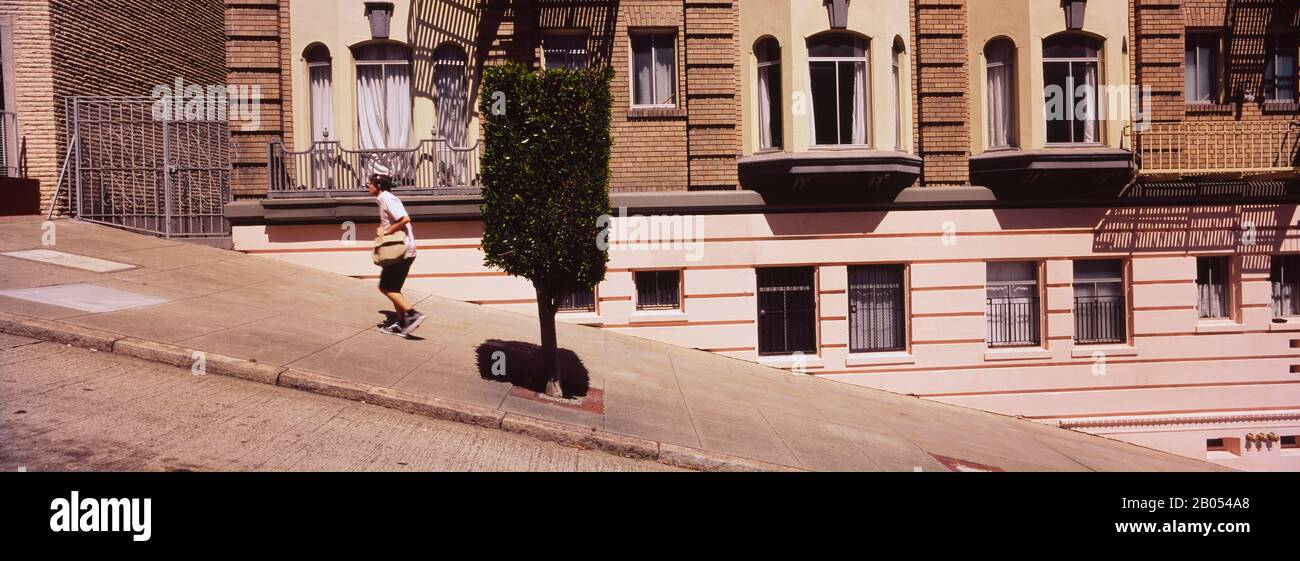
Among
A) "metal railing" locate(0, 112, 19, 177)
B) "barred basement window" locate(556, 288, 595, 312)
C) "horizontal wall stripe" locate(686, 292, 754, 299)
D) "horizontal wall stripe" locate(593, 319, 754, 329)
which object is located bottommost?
"horizontal wall stripe" locate(593, 319, 754, 329)

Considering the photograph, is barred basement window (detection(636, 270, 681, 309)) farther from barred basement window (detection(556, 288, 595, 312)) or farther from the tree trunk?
the tree trunk

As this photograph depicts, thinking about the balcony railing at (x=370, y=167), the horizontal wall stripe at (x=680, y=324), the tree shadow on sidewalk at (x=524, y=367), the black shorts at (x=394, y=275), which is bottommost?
the tree shadow on sidewalk at (x=524, y=367)

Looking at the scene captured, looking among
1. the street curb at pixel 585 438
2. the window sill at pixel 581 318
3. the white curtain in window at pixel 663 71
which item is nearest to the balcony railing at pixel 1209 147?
the white curtain in window at pixel 663 71

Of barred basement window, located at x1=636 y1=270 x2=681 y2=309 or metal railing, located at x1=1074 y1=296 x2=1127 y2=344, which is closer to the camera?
barred basement window, located at x1=636 y1=270 x2=681 y2=309

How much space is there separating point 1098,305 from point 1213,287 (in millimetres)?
2322

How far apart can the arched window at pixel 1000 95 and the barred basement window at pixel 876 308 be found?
3.03 m

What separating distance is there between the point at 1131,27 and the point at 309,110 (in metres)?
14.6

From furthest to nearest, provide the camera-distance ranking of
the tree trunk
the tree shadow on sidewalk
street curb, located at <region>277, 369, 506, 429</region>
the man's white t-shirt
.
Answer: the man's white t-shirt < the tree shadow on sidewalk < the tree trunk < street curb, located at <region>277, 369, 506, 429</region>

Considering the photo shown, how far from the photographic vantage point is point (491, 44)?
1379 cm

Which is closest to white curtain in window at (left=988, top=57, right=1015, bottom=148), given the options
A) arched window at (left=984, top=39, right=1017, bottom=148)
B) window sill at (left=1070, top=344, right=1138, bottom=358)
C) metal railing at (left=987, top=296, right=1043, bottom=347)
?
arched window at (left=984, top=39, right=1017, bottom=148)

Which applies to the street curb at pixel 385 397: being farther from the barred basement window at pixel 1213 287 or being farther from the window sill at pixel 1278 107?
the window sill at pixel 1278 107

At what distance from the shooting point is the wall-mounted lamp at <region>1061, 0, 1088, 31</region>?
45.2ft

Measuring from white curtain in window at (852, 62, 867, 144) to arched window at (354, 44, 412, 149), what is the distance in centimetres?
771

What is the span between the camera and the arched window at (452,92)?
13.9m
